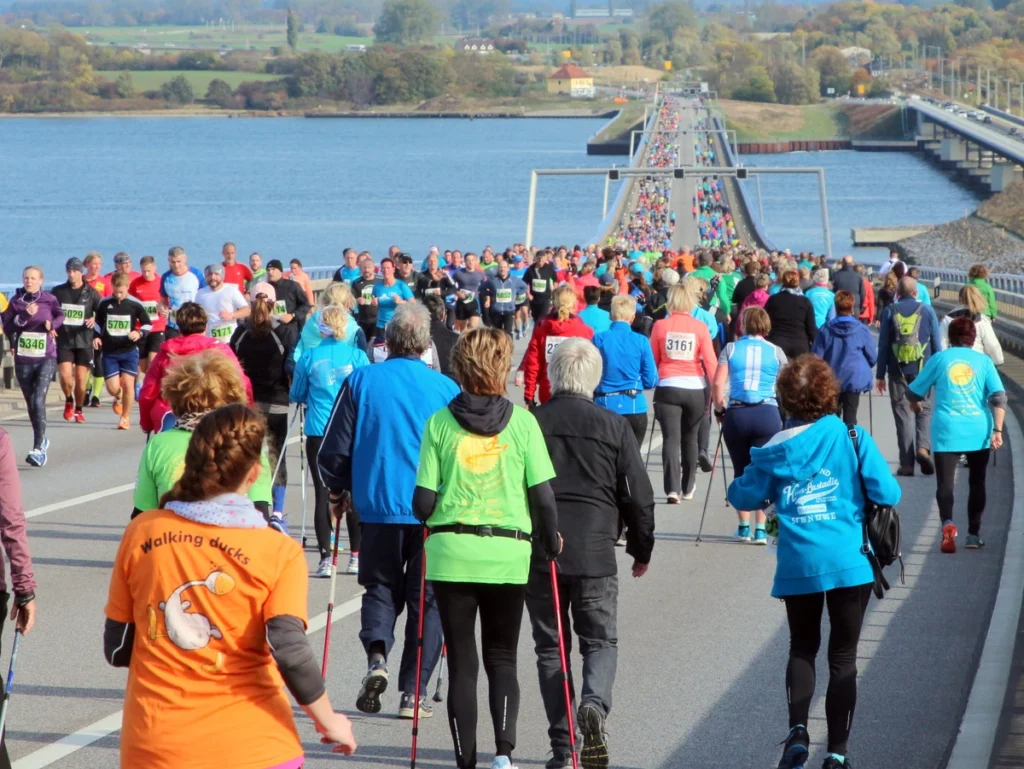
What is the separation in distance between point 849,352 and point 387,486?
7.39 meters

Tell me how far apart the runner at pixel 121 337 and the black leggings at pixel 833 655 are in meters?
12.2

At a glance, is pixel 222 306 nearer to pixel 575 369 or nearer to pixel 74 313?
pixel 74 313

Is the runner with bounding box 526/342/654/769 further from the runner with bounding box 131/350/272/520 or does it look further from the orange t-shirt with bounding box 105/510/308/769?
the orange t-shirt with bounding box 105/510/308/769

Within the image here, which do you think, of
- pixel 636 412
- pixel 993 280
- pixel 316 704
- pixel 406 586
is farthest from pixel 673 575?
pixel 993 280

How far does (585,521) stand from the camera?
21.7ft

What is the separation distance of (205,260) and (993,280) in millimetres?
60102

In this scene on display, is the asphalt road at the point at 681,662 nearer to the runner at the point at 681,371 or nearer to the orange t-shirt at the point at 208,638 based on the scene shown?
the orange t-shirt at the point at 208,638

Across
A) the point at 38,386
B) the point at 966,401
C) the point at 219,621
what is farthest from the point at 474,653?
the point at 38,386

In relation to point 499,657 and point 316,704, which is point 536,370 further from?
point 316,704

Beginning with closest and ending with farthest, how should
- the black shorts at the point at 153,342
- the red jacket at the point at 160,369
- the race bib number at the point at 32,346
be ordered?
the red jacket at the point at 160,369
the race bib number at the point at 32,346
the black shorts at the point at 153,342

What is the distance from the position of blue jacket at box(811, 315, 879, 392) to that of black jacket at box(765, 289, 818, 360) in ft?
5.01

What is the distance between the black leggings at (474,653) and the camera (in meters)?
6.13

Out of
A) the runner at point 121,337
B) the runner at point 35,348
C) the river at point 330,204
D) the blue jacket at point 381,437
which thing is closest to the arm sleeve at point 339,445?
the blue jacket at point 381,437

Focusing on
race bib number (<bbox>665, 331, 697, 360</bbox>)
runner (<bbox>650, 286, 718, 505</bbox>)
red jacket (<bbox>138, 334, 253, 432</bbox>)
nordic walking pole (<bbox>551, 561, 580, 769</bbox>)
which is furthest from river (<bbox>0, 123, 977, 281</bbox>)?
nordic walking pole (<bbox>551, 561, 580, 769</bbox>)
